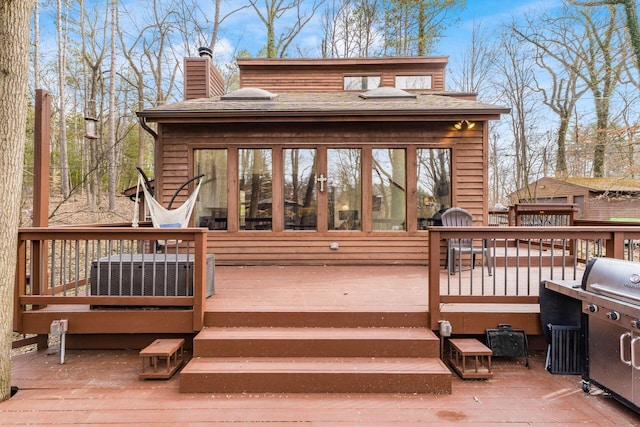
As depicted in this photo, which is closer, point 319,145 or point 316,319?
point 316,319

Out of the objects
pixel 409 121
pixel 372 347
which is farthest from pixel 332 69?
pixel 372 347

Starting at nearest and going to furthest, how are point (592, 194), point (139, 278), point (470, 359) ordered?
point (470, 359)
point (139, 278)
point (592, 194)

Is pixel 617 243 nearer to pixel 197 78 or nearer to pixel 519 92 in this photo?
pixel 197 78

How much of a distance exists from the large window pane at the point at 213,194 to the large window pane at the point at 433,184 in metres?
3.11

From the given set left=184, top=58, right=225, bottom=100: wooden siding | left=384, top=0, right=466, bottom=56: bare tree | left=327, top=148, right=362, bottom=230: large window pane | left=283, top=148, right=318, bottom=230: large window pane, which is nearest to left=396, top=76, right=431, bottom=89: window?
left=327, top=148, right=362, bottom=230: large window pane

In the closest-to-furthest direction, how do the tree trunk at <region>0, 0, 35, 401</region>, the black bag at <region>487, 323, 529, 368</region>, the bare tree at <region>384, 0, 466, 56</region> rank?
the tree trunk at <region>0, 0, 35, 401</region>, the black bag at <region>487, 323, 529, 368</region>, the bare tree at <region>384, 0, 466, 56</region>

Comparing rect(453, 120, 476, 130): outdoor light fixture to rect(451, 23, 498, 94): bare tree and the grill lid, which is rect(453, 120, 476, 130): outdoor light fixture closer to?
the grill lid

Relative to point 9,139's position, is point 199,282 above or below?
below

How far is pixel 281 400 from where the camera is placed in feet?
8.11

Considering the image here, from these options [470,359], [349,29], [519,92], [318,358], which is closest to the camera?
[318,358]

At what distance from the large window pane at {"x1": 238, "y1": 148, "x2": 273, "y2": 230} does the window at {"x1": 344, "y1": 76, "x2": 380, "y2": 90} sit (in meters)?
4.28

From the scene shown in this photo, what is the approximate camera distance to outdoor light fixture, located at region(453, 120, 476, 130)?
5.26 meters

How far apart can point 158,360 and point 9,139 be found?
6.80ft

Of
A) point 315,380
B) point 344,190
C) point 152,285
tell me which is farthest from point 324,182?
point 315,380
